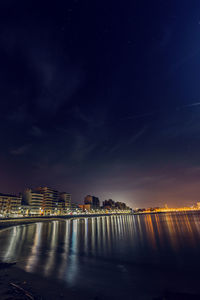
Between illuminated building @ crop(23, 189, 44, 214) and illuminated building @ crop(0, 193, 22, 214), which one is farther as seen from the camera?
illuminated building @ crop(23, 189, 44, 214)

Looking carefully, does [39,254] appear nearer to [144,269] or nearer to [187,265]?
[144,269]

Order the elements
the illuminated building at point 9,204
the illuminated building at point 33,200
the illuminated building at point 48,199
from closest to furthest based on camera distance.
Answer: the illuminated building at point 9,204 < the illuminated building at point 33,200 < the illuminated building at point 48,199

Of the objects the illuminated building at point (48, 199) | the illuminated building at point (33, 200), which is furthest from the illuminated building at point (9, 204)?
the illuminated building at point (48, 199)

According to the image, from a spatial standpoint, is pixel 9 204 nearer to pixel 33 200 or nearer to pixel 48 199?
pixel 33 200

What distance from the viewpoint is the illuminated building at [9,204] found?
143 m

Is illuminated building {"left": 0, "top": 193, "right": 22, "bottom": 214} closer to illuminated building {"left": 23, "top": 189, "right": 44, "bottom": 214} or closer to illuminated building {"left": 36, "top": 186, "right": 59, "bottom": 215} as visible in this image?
illuminated building {"left": 23, "top": 189, "right": 44, "bottom": 214}

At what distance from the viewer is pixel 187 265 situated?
70.9 ft

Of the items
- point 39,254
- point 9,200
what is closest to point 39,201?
point 9,200

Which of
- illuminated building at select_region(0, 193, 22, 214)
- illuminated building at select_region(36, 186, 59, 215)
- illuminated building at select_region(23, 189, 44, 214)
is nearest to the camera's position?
illuminated building at select_region(0, 193, 22, 214)

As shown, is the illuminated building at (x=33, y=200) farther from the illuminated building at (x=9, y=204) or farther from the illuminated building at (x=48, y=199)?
the illuminated building at (x=9, y=204)

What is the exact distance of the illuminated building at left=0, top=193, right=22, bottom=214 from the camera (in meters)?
143

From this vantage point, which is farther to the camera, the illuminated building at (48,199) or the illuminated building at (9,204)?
the illuminated building at (48,199)

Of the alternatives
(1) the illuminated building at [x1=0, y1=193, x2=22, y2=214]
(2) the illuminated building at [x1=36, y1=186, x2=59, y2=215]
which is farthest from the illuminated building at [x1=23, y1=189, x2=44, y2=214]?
(1) the illuminated building at [x1=0, y1=193, x2=22, y2=214]

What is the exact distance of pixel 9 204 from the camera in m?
149
